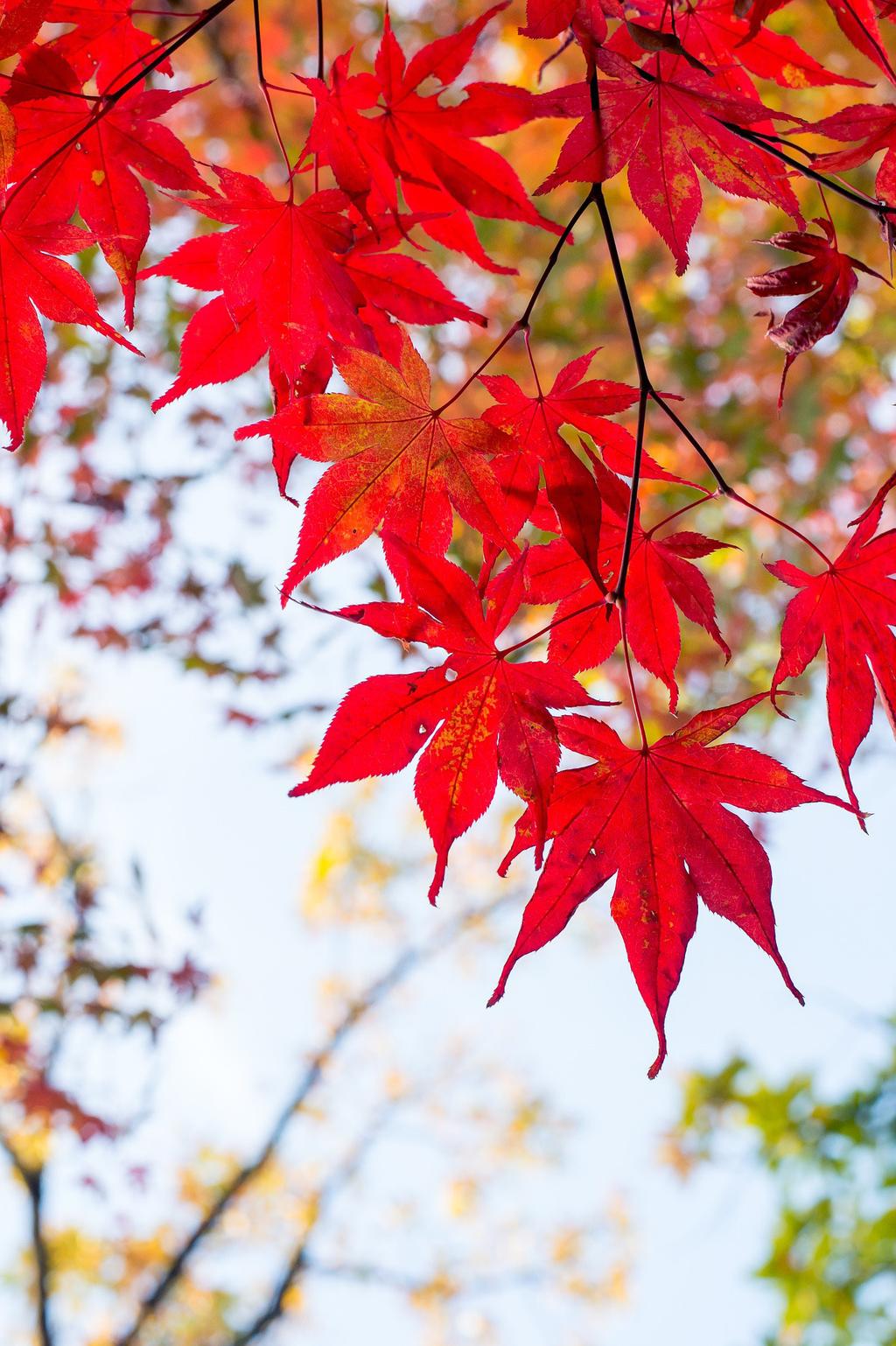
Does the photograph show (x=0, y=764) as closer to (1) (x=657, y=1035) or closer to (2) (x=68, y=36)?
(2) (x=68, y=36)

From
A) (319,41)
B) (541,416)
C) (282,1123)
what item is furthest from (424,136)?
(282,1123)

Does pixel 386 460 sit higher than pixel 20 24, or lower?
lower

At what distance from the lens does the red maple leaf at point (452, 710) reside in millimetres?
678

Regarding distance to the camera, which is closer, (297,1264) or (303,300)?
(303,300)

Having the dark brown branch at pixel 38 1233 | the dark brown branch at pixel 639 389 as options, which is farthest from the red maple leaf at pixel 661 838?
the dark brown branch at pixel 38 1233

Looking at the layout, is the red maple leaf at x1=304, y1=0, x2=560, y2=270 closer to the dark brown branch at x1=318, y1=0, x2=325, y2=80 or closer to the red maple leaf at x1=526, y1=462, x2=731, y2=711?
the dark brown branch at x1=318, y1=0, x2=325, y2=80

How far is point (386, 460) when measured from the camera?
2.48ft

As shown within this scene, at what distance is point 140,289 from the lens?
2980mm

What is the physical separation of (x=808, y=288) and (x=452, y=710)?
14.1 inches

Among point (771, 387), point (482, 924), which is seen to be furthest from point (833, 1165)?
point (482, 924)

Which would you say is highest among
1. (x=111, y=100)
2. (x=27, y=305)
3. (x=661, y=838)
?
(x=111, y=100)

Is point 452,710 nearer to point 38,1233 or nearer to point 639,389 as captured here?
point 639,389

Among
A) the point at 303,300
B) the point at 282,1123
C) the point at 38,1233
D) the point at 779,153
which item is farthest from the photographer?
the point at 282,1123

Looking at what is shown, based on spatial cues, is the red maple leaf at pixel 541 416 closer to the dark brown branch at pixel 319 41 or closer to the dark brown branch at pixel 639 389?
the dark brown branch at pixel 639 389
